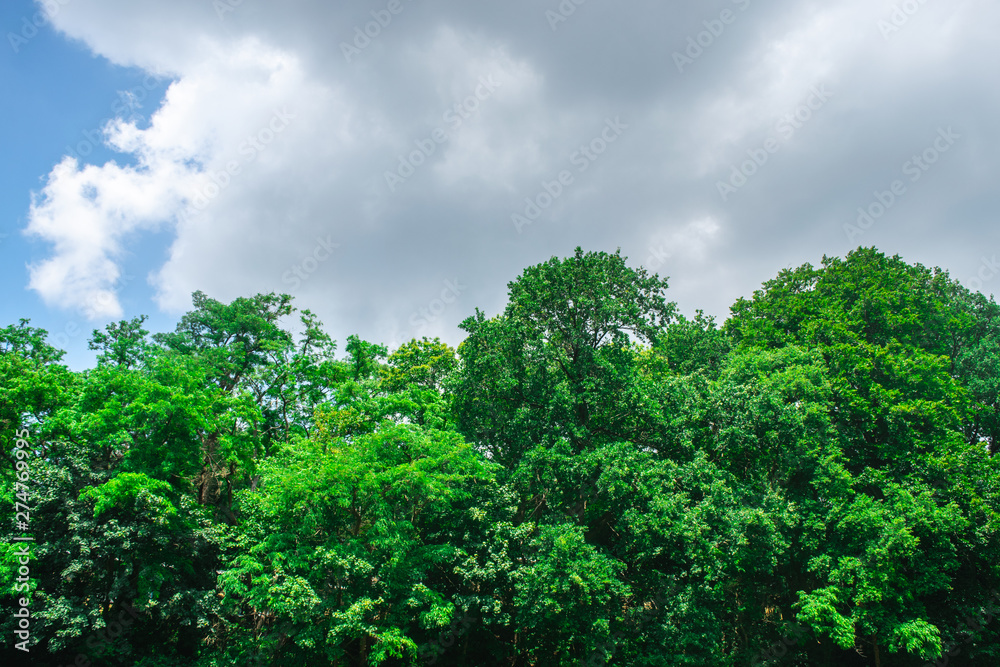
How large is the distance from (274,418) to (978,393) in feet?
113

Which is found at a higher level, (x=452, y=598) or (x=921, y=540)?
(x=921, y=540)

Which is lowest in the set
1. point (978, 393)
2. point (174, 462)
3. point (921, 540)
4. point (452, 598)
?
point (452, 598)

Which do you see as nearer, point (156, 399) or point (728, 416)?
point (156, 399)

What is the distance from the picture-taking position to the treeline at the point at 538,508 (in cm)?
1584

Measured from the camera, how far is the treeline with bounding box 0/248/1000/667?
15.8 meters

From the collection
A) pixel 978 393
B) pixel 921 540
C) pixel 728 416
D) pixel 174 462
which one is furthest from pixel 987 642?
pixel 174 462

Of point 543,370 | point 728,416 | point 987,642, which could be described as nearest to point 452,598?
point 543,370

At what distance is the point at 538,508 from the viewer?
19.4 m

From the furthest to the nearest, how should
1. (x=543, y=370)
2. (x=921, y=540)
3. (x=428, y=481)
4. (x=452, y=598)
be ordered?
(x=543, y=370)
(x=921, y=540)
(x=452, y=598)
(x=428, y=481)

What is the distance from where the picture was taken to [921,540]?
61.7ft

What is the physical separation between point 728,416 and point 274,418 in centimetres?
2165

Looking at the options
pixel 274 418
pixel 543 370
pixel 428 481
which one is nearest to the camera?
pixel 428 481

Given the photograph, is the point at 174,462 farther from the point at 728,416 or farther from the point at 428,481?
the point at 728,416

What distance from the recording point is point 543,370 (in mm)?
20031
